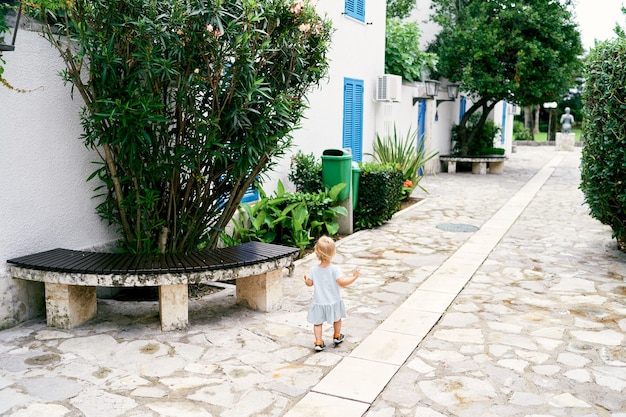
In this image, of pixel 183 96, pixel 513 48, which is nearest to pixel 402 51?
pixel 513 48

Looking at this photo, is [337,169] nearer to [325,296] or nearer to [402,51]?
[325,296]

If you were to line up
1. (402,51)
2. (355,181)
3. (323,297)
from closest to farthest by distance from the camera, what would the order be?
(323,297), (355,181), (402,51)

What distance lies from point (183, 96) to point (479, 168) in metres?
14.4

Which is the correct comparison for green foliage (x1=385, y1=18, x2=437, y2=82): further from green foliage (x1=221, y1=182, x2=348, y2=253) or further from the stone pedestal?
Result: the stone pedestal

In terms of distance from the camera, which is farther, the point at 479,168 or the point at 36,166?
the point at 479,168

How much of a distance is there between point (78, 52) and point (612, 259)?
6.45m

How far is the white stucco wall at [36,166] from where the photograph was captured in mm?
4844

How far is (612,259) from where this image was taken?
764cm

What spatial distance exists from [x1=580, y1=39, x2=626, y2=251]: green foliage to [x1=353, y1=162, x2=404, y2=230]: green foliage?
275 centimetres

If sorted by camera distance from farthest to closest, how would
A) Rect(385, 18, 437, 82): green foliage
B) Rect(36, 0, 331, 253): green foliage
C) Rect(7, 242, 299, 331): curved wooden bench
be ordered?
Rect(385, 18, 437, 82): green foliage, Rect(36, 0, 331, 253): green foliage, Rect(7, 242, 299, 331): curved wooden bench

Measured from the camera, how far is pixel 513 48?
16656 mm

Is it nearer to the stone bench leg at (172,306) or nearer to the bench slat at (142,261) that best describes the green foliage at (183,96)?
the bench slat at (142,261)

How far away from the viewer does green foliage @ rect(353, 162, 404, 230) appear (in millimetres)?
9242

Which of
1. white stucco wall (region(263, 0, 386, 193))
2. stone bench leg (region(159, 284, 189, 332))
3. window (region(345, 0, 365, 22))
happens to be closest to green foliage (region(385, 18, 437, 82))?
white stucco wall (region(263, 0, 386, 193))
